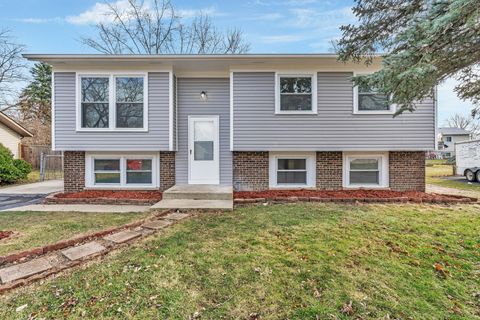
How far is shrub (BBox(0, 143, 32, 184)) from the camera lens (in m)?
10.5

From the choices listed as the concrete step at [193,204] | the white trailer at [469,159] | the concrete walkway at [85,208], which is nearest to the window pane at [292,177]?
the concrete step at [193,204]

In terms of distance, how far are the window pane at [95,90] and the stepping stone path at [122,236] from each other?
4.97 m

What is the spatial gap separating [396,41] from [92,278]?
5.09 meters

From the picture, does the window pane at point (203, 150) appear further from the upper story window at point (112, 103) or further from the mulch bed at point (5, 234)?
the mulch bed at point (5, 234)

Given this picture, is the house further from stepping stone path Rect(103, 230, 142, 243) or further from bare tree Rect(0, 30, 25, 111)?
bare tree Rect(0, 30, 25, 111)

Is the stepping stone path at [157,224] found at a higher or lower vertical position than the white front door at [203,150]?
lower

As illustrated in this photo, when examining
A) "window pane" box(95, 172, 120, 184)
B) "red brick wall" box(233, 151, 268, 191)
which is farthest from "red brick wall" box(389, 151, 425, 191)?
"window pane" box(95, 172, 120, 184)

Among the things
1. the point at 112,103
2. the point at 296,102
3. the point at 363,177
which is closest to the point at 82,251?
the point at 112,103

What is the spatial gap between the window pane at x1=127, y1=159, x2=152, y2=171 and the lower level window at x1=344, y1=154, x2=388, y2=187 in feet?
20.7

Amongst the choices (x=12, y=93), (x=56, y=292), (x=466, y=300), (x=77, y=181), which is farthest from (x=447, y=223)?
(x=12, y=93)

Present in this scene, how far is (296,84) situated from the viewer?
7496 mm

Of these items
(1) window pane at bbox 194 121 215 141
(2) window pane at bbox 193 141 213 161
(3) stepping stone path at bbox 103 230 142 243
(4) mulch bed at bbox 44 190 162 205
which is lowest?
(3) stepping stone path at bbox 103 230 142 243

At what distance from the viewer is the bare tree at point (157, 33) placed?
16.3m

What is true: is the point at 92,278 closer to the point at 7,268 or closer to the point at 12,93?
the point at 7,268
